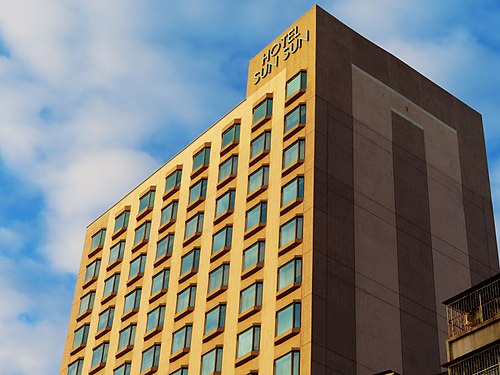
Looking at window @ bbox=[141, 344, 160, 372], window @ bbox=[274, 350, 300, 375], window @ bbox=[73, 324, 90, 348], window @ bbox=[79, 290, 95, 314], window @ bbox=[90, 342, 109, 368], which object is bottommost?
window @ bbox=[274, 350, 300, 375]

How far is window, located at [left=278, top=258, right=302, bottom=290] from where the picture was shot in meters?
74.7

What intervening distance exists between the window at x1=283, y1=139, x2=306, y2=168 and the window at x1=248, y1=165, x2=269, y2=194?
2.52 m

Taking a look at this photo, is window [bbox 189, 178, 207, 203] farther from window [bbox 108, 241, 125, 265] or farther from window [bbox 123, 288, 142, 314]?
window [bbox 108, 241, 125, 265]

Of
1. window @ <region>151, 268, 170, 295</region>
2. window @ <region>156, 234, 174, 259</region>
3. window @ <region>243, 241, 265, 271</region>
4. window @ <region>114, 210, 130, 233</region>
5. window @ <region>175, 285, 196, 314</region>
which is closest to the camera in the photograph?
window @ <region>243, 241, 265, 271</region>

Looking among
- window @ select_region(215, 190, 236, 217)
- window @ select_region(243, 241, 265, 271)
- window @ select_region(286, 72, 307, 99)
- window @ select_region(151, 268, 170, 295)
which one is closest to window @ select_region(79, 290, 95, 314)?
window @ select_region(151, 268, 170, 295)

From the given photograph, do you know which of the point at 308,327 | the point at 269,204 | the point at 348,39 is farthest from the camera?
the point at 348,39

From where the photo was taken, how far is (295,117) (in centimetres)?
8388

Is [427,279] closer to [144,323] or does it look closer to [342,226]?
[342,226]

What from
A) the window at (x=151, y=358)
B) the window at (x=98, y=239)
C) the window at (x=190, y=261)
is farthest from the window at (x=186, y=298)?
the window at (x=98, y=239)

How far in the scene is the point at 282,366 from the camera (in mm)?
71625

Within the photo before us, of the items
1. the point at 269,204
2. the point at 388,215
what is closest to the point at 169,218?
the point at 269,204

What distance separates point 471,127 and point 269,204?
85.5 feet

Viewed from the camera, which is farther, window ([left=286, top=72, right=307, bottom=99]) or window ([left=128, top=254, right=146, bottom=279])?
window ([left=128, top=254, right=146, bottom=279])

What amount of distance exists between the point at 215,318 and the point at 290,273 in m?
9.62
